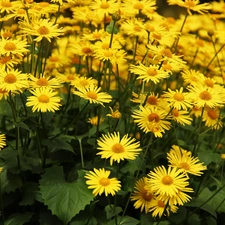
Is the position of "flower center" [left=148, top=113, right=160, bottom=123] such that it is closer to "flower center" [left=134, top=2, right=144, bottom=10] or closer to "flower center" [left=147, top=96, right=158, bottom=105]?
"flower center" [left=147, top=96, right=158, bottom=105]

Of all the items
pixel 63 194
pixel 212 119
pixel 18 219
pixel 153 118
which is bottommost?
pixel 18 219

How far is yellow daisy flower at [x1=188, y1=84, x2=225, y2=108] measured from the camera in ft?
5.83

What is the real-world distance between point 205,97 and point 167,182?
34 centimetres

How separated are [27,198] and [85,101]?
1.25ft

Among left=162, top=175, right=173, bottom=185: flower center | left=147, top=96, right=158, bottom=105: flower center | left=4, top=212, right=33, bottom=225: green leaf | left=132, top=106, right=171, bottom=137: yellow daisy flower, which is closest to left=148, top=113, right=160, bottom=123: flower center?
left=132, top=106, right=171, bottom=137: yellow daisy flower

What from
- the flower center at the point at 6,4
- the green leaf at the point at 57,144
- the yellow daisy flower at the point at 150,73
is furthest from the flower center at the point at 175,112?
the flower center at the point at 6,4

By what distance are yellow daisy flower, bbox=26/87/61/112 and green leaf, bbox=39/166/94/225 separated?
0.79 feet

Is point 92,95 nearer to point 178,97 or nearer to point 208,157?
point 178,97

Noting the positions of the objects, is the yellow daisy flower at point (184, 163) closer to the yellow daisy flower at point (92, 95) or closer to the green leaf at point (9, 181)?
the yellow daisy flower at point (92, 95)

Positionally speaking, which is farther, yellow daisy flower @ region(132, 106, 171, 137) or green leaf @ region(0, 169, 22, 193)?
green leaf @ region(0, 169, 22, 193)

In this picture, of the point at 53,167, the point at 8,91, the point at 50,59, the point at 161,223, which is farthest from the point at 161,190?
the point at 50,59

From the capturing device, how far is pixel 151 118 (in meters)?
1.75

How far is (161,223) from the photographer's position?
1.81m

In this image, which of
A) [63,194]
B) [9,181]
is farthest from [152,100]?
[9,181]
